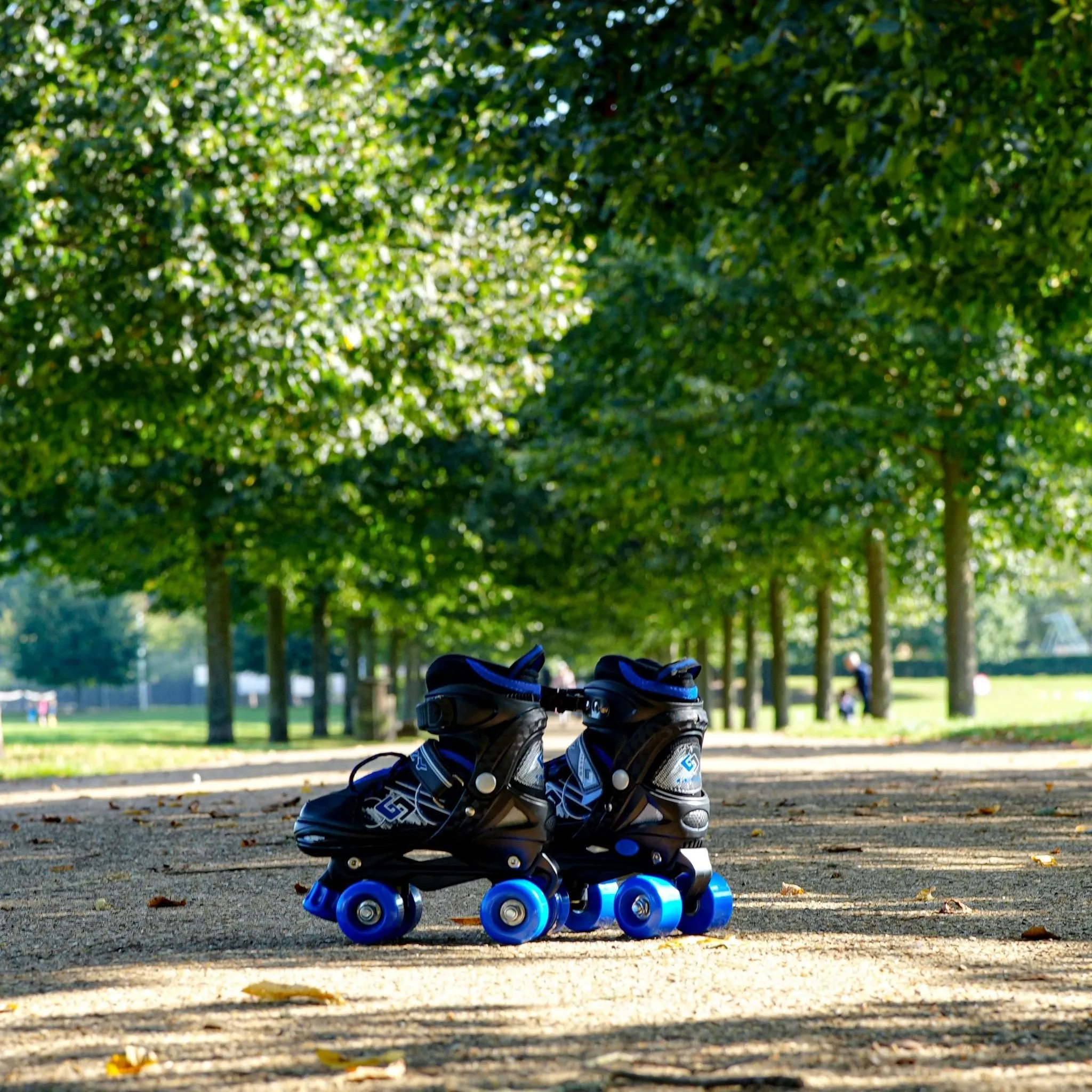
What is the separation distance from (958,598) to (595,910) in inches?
675

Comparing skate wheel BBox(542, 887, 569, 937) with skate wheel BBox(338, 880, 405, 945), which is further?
skate wheel BBox(542, 887, 569, 937)

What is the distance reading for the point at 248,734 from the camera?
34.5 metres

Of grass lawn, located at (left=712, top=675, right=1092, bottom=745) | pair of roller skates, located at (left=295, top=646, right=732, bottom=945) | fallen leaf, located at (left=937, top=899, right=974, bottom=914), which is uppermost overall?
pair of roller skates, located at (left=295, top=646, right=732, bottom=945)

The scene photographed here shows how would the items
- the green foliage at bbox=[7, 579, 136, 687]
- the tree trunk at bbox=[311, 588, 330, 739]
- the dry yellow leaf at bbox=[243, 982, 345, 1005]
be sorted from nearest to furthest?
the dry yellow leaf at bbox=[243, 982, 345, 1005] < the tree trunk at bbox=[311, 588, 330, 739] < the green foliage at bbox=[7, 579, 136, 687]

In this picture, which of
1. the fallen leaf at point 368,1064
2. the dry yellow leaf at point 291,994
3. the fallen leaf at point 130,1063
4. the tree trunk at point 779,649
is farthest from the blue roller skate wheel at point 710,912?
the tree trunk at point 779,649

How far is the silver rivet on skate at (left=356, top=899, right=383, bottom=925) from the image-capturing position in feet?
15.1

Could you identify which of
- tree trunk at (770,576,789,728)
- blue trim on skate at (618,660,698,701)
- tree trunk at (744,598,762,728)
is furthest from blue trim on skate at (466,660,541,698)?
tree trunk at (744,598,762,728)

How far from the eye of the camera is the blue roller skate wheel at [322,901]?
4.70m

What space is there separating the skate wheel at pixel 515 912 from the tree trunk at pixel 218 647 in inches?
756

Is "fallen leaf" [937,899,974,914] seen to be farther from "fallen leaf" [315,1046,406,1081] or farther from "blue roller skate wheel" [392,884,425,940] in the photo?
"fallen leaf" [315,1046,406,1081]

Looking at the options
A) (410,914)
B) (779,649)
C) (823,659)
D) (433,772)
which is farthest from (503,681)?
(779,649)

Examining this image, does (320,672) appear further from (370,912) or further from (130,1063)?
(130,1063)

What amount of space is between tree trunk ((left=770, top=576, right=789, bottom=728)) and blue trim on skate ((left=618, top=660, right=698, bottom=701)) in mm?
25101

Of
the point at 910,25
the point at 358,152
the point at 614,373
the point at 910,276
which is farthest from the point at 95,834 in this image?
the point at 614,373
